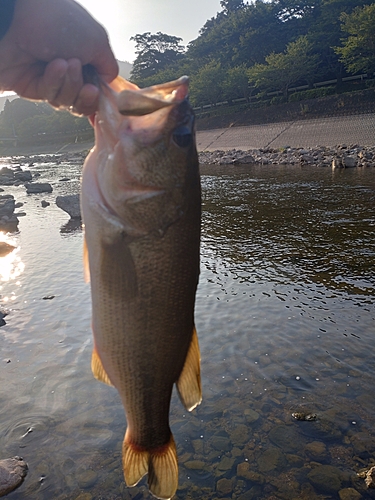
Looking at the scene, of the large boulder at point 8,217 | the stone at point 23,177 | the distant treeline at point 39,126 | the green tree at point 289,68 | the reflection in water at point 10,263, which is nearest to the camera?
the reflection in water at point 10,263

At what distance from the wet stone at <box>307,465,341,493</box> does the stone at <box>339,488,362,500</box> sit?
0.16 feet

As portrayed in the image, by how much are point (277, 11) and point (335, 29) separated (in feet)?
57.0

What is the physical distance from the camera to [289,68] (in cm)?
5309

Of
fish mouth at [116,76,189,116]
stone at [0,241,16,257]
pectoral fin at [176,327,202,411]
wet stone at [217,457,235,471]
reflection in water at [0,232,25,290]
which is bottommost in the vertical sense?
wet stone at [217,457,235,471]

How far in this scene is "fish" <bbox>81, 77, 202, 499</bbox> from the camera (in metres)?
2.29

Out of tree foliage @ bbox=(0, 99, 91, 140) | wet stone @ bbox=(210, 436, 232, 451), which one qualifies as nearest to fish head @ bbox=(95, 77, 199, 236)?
wet stone @ bbox=(210, 436, 232, 451)

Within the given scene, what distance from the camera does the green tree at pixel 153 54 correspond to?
337 feet

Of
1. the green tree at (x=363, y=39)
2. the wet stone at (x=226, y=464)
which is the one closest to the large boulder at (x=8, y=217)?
the wet stone at (x=226, y=464)

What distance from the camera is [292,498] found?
3475 millimetres

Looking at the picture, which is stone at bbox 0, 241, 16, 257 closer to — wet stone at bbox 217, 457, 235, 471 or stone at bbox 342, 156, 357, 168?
wet stone at bbox 217, 457, 235, 471

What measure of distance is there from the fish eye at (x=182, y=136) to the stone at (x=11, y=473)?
3.16 metres

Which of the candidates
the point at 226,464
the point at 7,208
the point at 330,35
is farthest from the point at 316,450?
the point at 330,35

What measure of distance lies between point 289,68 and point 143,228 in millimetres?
57018

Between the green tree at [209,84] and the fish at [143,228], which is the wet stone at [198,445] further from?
the green tree at [209,84]
